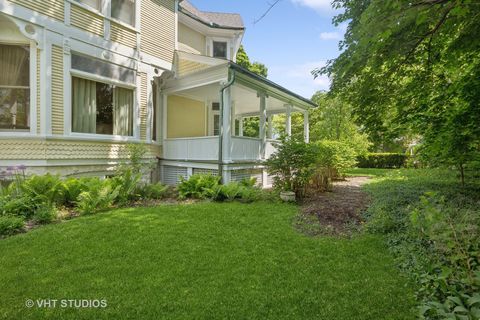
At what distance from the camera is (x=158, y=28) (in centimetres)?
987

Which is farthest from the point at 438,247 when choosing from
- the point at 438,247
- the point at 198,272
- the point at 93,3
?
the point at 93,3

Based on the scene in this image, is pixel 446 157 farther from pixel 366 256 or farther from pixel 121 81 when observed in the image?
pixel 121 81

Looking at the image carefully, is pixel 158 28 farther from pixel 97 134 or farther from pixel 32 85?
pixel 32 85

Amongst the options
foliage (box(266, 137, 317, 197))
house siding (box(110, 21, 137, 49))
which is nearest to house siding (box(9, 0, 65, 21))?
house siding (box(110, 21, 137, 49))

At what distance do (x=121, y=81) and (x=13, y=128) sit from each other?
123 inches

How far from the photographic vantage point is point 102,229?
15.1 feet

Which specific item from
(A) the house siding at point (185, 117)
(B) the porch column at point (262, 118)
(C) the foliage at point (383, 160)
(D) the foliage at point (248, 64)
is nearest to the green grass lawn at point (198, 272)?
(B) the porch column at point (262, 118)

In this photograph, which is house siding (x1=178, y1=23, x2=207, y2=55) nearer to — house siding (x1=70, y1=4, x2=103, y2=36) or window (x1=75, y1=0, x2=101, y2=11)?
window (x1=75, y1=0, x2=101, y2=11)

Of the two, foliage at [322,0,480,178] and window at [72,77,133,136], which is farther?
window at [72,77,133,136]

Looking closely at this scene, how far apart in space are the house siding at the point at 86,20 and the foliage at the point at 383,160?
769 inches

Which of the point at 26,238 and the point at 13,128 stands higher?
the point at 13,128

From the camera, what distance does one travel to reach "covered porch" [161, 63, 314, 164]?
845 cm

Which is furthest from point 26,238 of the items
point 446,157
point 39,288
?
point 446,157

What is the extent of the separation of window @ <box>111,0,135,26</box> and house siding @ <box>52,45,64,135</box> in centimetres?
242
